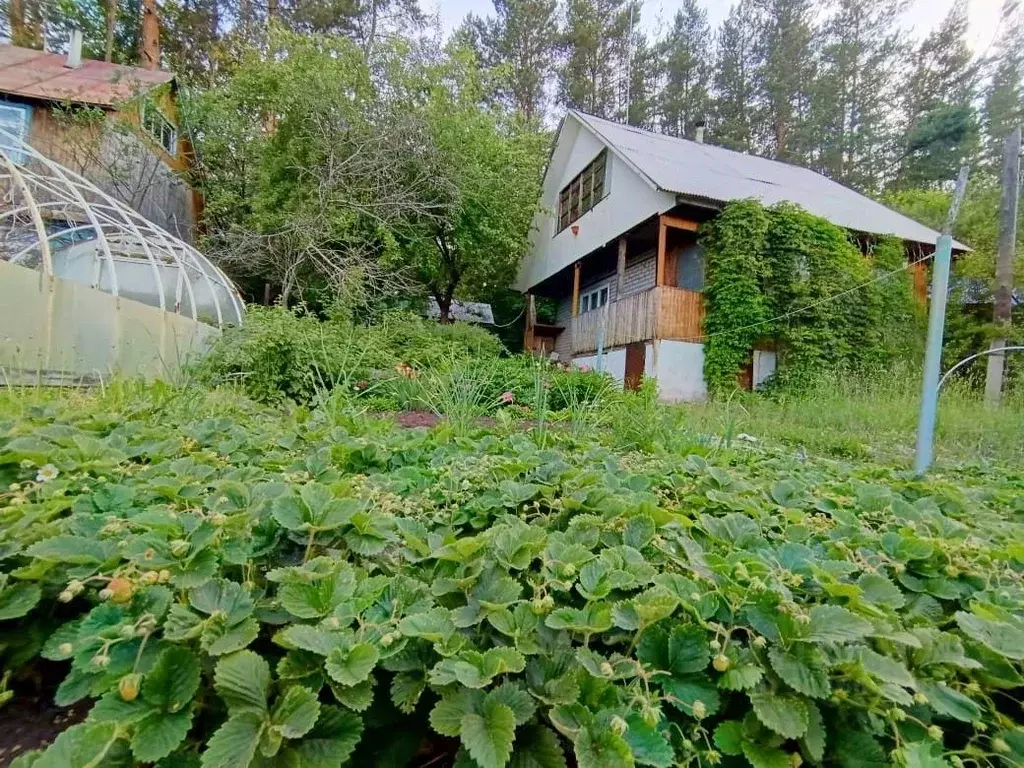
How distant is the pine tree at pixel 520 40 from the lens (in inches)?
730

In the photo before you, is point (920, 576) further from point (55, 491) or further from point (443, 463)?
point (55, 491)

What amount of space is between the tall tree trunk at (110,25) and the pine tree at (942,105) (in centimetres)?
2646

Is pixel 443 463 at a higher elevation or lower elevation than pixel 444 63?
lower

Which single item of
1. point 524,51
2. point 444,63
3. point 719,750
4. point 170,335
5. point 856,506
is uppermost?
point 524,51

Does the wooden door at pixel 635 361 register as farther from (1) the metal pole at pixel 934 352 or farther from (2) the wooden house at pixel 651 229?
(1) the metal pole at pixel 934 352

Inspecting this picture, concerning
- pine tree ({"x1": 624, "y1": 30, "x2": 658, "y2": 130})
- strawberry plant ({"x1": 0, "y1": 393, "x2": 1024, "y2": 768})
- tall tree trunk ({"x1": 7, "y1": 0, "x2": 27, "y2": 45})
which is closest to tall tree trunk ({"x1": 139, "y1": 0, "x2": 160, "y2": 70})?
tall tree trunk ({"x1": 7, "y1": 0, "x2": 27, "y2": 45})

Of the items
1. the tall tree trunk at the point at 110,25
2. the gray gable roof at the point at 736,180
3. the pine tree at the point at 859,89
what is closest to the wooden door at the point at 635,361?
the gray gable roof at the point at 736,180

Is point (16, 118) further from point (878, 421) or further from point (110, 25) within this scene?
point (878, 421)

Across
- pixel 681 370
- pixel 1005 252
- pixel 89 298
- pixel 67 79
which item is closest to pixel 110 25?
pixel 67 79

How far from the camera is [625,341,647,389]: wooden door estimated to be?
999cm

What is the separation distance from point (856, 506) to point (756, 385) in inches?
362

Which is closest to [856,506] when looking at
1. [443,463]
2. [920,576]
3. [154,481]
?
[920,576]

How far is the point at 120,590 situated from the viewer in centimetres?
58

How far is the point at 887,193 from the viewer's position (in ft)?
58.5
